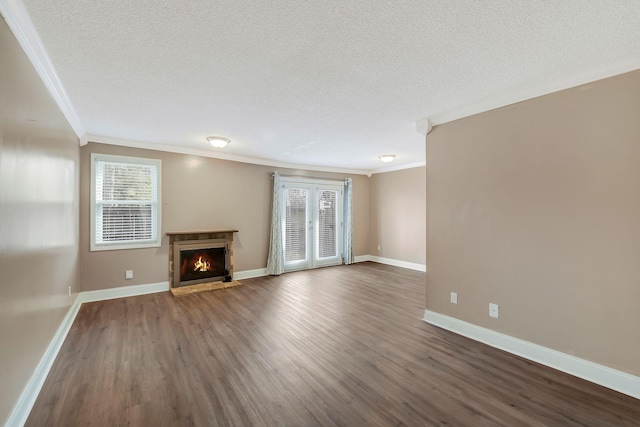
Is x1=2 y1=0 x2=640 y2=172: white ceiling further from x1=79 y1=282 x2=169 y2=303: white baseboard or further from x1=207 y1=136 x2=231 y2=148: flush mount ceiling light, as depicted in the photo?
x1=79 y1=282 x2=169 y2=303: white baseboard

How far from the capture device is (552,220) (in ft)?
8.25

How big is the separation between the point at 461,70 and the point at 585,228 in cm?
170

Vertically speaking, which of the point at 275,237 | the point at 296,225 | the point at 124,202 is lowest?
the point at 275,237

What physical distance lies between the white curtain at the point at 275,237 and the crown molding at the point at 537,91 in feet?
11.5

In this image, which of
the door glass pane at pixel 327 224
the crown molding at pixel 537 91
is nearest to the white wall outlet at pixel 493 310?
the crown molding at pixel 537 91

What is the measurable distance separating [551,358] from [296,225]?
5.01m

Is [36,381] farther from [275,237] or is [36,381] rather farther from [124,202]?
[275,237]

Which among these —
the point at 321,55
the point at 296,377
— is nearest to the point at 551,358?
the point at 296,377

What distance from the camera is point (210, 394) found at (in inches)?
83.5

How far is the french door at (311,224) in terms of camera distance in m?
6.51

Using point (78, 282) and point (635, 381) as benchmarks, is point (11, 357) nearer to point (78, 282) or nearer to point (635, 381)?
point (78, 282)

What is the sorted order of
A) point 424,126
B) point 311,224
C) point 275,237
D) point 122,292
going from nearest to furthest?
point 424,126 < point 122,292 < point 275,237 < point 311,224

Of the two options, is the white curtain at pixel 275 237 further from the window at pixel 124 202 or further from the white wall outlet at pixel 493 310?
the white wall outlet at pixel 493 310

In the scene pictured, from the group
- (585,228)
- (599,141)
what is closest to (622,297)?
(585,228)
